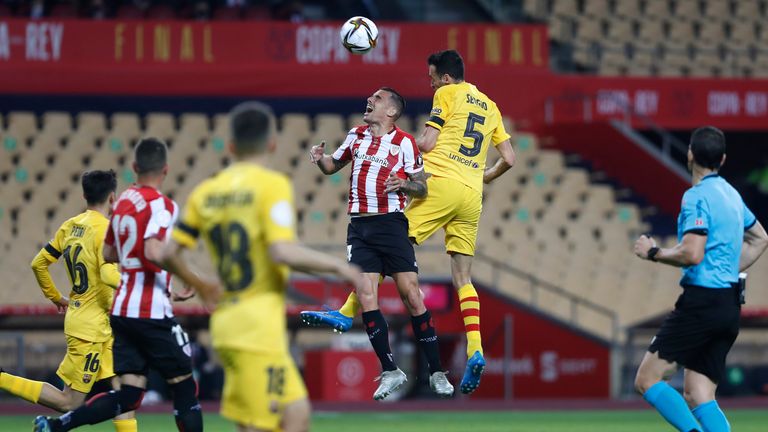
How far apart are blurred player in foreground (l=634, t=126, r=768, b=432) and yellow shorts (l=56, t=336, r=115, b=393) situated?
13.4ft

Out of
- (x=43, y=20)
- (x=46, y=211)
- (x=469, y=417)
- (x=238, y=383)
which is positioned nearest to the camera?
(x=238, y=383)

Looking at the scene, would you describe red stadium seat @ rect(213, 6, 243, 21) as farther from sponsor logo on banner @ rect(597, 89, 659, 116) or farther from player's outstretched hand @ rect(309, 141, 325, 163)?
player's outstretched hand @ rect(309, 141, 325, 163)

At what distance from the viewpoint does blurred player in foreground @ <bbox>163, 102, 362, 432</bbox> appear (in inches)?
261

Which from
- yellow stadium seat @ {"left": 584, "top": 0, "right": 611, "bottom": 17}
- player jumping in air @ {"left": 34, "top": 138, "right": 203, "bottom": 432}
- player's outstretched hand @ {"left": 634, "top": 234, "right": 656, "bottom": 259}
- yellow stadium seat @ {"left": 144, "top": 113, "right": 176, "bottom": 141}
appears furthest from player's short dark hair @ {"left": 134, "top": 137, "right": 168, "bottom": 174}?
yellow stadium seat @ {"left": 584, "top": 0, "right": 611, "bottom": 17}

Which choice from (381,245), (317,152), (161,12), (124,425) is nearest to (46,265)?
(124,425)

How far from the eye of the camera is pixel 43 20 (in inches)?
835

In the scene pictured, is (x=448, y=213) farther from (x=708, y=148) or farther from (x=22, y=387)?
(x=22, y=387)

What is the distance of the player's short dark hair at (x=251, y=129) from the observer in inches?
265

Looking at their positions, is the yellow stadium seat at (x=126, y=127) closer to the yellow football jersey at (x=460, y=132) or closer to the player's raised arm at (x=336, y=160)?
the player's raised arm at (x=336, y=160)

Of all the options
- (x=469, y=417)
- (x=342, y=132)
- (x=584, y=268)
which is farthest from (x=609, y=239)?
(x=469, y=417)

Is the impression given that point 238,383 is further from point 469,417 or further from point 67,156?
point 67,156

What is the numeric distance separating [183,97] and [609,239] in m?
7.31

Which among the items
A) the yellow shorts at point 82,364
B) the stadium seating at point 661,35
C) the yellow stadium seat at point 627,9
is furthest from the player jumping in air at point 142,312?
the yellow stadium seat at point 627,9

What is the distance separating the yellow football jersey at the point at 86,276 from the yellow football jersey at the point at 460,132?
8.74 ft
